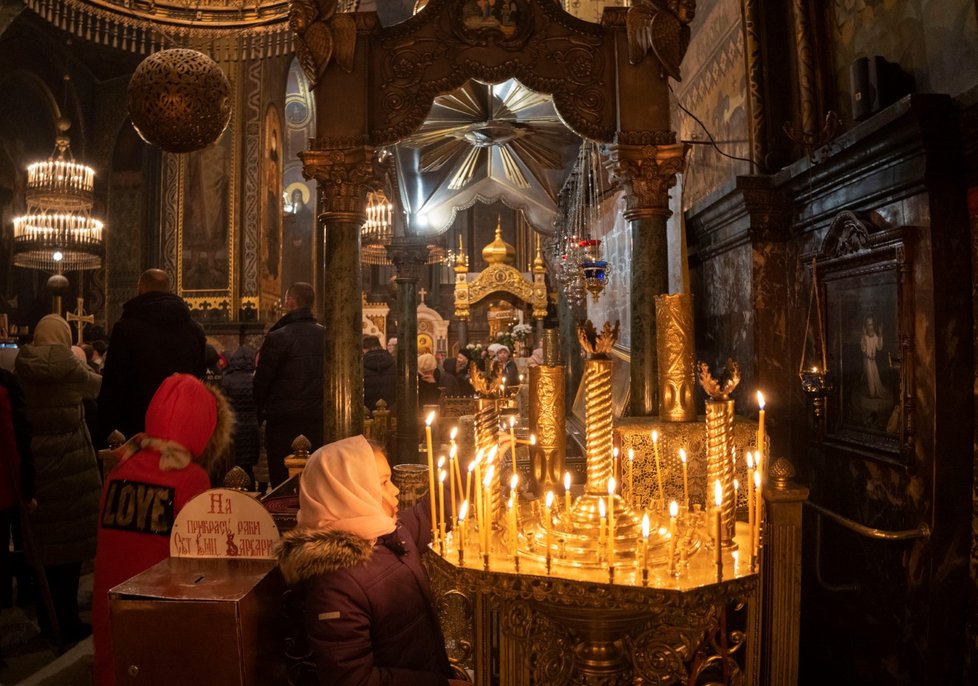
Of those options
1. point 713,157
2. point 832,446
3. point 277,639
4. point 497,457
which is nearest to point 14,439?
point 277,639

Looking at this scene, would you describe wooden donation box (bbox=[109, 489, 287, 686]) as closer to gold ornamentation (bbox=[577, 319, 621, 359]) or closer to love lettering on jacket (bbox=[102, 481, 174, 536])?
love lettering on jacket (bbox=[102, 481, 174, 536])

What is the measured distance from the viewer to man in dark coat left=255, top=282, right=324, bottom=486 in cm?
538

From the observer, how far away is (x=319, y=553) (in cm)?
221

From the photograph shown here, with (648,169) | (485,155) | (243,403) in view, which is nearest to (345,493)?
(648,169)

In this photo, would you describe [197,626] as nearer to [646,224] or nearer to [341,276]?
[341,276]

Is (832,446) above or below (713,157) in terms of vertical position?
below

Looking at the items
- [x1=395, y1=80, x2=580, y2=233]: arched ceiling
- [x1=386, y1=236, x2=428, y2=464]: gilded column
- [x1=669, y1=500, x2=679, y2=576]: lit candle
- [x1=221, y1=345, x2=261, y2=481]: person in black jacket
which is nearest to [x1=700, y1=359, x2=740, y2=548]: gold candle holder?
[x1=669, y1=500, x2=679, y2=576]: lit candle

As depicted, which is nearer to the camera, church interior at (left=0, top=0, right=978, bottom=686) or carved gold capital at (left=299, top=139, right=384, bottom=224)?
church interior at (left=0, top=0, right=978, bottom=686)

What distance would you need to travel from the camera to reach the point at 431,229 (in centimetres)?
911

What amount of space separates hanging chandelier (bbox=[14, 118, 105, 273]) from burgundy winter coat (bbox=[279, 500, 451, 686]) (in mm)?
12305

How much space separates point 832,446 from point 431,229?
6.18m

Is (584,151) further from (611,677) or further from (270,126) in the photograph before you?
(270,126)

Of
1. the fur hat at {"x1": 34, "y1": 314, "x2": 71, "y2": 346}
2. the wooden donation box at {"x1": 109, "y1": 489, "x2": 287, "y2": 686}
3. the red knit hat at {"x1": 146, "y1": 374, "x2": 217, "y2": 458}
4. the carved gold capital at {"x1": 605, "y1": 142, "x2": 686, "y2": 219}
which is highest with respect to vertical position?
the carved gold capital at {"x1": 605, "y1": 142, "x2": 686, "y2": 219}

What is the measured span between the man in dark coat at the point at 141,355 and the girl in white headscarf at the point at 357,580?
9.38ft
